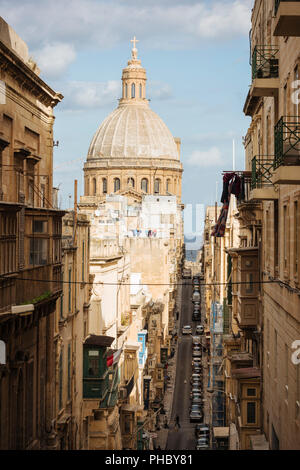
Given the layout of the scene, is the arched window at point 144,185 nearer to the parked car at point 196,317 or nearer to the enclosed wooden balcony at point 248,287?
the parked car at point 196,317

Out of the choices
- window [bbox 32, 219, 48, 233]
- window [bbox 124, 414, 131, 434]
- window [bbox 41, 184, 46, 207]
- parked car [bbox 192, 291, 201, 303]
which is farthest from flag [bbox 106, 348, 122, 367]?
parked car [bbox 192, 291, 201, 303]

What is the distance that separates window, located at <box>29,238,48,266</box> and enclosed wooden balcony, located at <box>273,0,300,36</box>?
8027mm

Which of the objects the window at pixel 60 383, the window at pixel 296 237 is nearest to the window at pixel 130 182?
the window at pixel 60 383

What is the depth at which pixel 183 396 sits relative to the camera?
6231cm

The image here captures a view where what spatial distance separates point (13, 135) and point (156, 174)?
353 ft

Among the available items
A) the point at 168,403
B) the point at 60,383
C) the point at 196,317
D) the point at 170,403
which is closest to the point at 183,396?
the point at 170,403

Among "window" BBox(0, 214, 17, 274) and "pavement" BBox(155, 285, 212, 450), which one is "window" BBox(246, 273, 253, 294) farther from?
"pavement" BBox(155, 285, 212, 450)

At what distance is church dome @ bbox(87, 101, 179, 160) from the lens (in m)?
127

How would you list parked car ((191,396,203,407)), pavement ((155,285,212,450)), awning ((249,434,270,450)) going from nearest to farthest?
1. awning ((249,434,270,450))
2. pavement ((155,285,212,450))
3. parked car ((191,396,203,407))

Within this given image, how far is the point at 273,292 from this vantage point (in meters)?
19.7

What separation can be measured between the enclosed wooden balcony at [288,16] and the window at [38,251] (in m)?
8.03

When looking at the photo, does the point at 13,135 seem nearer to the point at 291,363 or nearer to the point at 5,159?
the point at 5,159

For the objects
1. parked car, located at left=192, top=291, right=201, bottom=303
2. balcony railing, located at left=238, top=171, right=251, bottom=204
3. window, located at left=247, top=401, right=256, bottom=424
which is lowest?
parked car, located at left=192, top=291, right=201, bottom=303

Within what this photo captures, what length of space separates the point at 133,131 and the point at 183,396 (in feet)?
233
